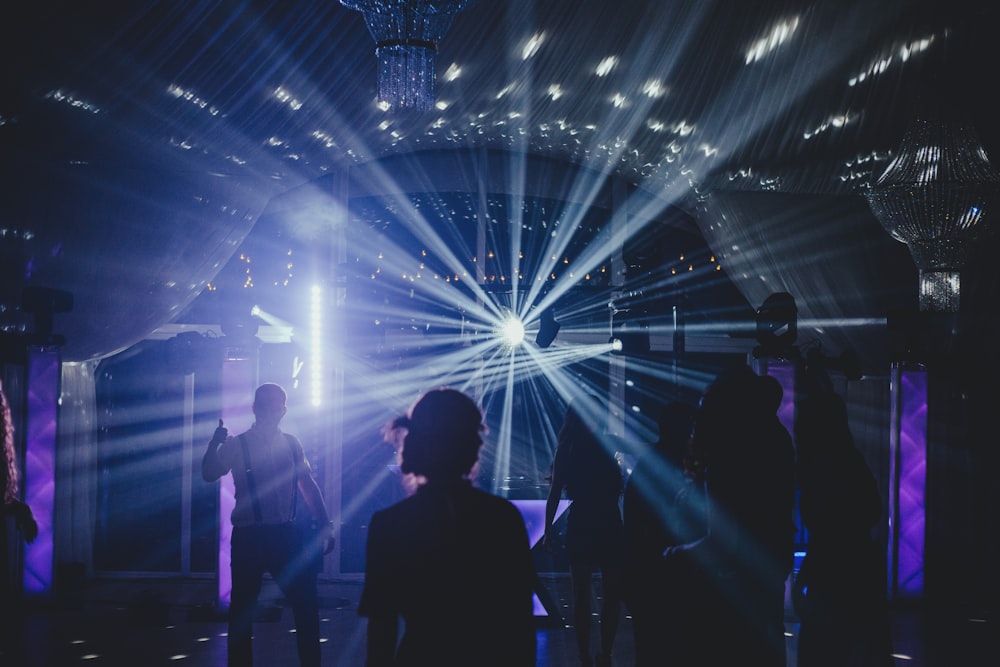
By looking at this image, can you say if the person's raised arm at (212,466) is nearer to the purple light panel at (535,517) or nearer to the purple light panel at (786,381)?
the purple light panel at (535,517)

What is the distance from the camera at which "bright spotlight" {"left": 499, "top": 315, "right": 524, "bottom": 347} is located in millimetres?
8492

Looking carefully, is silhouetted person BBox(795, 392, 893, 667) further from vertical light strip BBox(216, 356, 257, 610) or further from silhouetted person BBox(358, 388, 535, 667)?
vertical light strip BBox(216, 356, 257, 610)

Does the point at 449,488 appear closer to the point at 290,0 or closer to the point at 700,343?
the point at 290,0

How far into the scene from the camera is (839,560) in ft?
9.18

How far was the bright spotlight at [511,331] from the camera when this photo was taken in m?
8.49

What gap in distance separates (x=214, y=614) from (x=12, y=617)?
2.30 meters

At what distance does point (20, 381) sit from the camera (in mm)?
6160

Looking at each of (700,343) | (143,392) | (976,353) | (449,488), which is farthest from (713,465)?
(143,392)

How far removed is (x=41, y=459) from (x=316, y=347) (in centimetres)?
243

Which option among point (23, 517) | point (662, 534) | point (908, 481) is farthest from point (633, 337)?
point (23, 517)

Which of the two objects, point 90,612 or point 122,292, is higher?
point 122,292

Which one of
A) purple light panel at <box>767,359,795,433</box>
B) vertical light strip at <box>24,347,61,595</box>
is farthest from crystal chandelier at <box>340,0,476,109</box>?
purple light panel at <box>767,359,795,433</box>

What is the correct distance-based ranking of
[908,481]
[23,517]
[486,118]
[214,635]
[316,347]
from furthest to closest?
[316,347] → [486,118] → [908,481] → [214,635] → [23,517]

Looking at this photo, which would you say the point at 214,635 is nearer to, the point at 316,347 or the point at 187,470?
the point at 187,470
